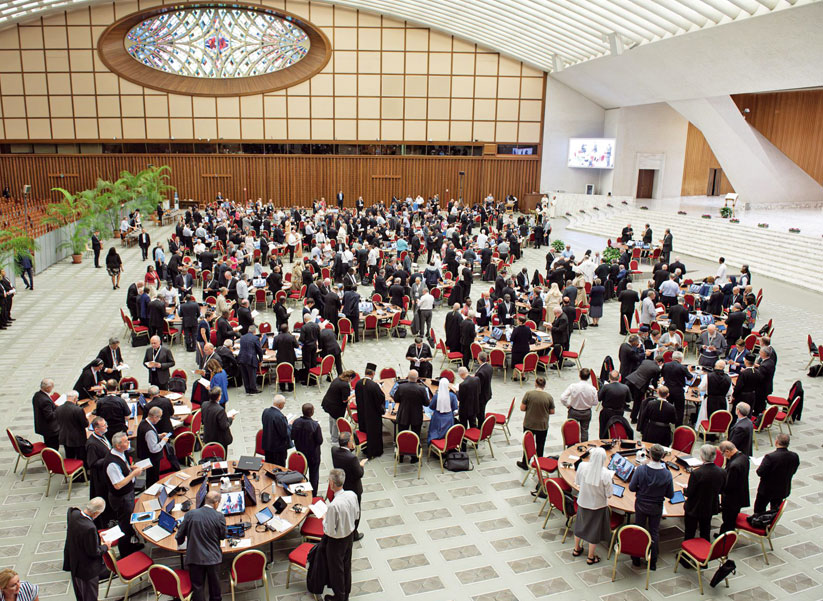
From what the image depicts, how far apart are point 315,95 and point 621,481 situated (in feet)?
103

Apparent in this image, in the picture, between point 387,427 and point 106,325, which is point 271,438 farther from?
point 106,325

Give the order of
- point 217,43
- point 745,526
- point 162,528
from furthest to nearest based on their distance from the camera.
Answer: point 217,43, point 745,526, point 162,528

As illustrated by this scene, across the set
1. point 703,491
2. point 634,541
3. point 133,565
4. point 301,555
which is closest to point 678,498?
point 703,491

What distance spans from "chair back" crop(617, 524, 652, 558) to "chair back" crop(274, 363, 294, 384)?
21.6 feet

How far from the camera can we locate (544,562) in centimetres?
688

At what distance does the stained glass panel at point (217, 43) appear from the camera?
34031 mm

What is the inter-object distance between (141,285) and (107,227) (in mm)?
13203

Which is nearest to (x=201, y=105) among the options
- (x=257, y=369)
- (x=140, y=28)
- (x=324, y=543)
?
(x=140, y=28)

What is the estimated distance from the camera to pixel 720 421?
934 centimetres

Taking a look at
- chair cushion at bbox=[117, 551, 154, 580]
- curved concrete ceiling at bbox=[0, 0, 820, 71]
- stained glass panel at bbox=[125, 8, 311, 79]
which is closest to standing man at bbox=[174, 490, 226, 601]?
chair cushion at bbox=[117, 551, 154, 580]

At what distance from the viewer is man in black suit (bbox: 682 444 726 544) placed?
6.46 meters

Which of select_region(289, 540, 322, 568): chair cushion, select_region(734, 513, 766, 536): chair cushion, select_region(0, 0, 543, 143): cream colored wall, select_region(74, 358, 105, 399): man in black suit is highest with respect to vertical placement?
select_region(0, 0, 543, 143): cream colored wall

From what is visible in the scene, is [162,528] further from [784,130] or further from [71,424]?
[784,130]

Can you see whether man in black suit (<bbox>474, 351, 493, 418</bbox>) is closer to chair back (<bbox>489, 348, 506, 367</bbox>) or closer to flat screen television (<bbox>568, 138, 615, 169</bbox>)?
chair back (<bbox>489, 348, 506, 367</bbox>)
